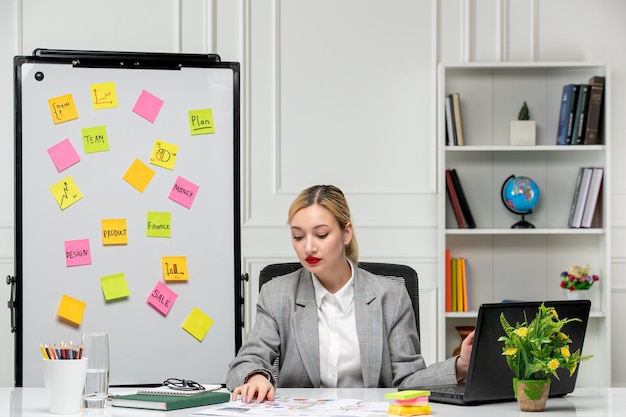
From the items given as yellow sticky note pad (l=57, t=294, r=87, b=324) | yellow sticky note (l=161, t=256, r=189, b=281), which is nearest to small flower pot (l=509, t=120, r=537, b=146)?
yellow sticky note (l=161, t=256, r=189, b=281)

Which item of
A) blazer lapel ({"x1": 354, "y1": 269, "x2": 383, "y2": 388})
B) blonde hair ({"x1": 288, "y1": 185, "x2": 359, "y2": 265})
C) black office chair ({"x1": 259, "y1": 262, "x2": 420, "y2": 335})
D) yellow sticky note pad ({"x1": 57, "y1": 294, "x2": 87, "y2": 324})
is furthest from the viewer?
yellow sticky note pad ({"x1": 57, "y1": 294, "x2": 87, "y2": 324})

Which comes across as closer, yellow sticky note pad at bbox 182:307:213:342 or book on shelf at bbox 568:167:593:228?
yellow sticky note pad at bbox 182:307:213:342

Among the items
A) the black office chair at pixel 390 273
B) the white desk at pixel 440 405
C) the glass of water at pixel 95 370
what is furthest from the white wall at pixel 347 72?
the glass of water at pixel 95 370

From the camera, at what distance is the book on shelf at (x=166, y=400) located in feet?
6.23

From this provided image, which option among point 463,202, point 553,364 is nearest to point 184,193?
point 463,202

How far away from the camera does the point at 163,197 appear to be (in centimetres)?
354

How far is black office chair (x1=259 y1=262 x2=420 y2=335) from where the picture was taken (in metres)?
2.61

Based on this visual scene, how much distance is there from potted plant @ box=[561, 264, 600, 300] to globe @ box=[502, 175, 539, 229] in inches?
11.0

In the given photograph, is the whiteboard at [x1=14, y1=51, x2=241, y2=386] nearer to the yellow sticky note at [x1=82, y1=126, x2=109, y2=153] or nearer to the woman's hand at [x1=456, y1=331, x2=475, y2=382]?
the yellow sticky note at [x1=82, y1=126, x2=109, y2=153]

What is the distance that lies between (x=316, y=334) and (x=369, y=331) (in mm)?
142

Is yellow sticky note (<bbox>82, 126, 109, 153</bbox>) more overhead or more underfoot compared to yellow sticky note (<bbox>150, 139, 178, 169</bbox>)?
more overhead

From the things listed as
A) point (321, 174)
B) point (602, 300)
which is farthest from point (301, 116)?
point (602, 300)

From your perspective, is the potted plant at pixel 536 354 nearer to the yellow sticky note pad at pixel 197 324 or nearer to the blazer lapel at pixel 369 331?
the blazer lapel at pixel 369 331

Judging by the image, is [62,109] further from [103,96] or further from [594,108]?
[594,108]
